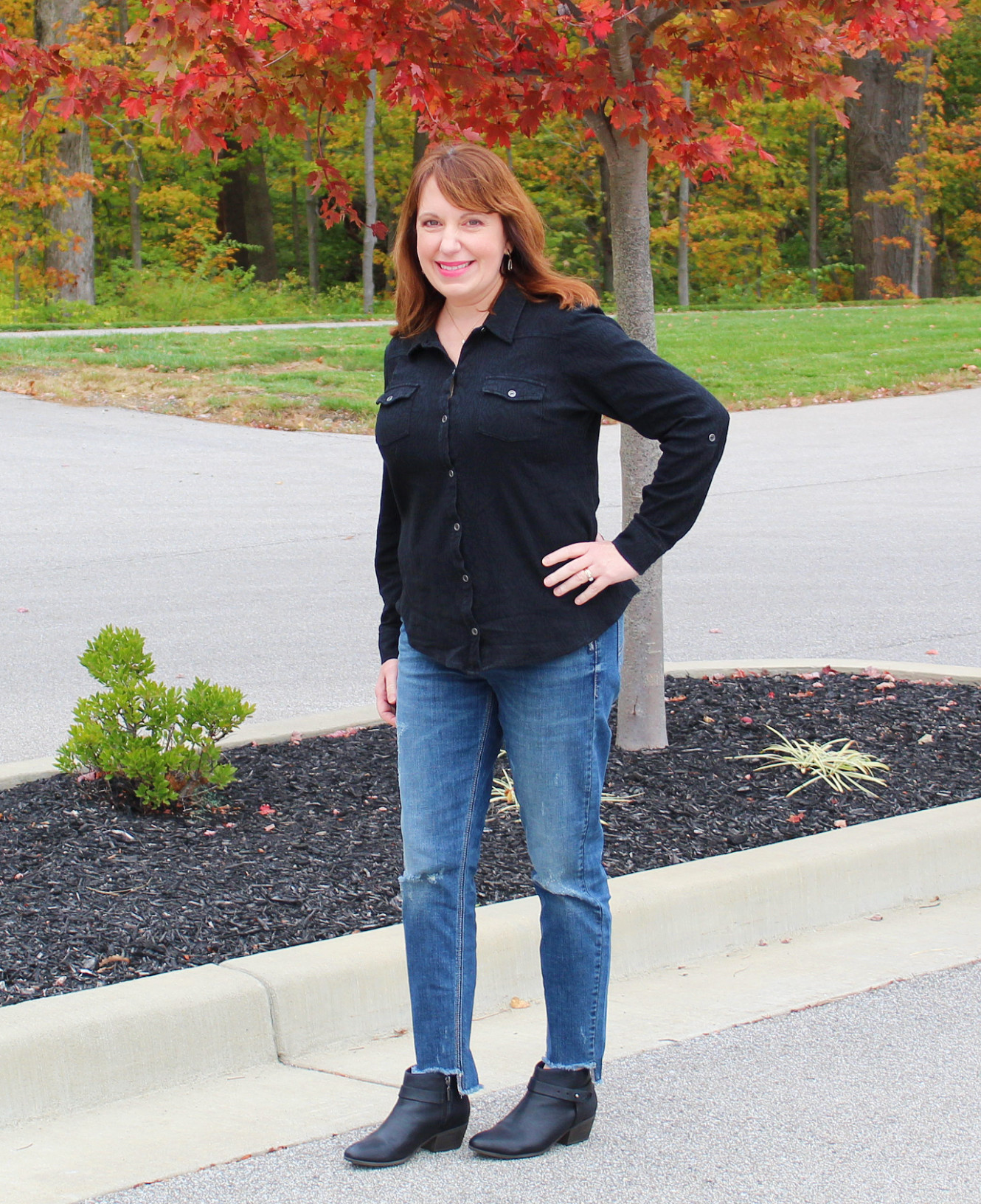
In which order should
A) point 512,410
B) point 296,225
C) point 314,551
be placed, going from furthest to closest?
1. point 296,225
2. point 314,551
3. point 512,410

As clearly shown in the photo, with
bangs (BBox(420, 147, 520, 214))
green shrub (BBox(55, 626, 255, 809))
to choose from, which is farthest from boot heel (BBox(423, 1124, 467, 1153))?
green shrub (BBox(55, 626, 255, 809))

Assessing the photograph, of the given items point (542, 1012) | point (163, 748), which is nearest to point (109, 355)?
point (163, 748)

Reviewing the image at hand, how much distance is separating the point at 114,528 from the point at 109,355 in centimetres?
821

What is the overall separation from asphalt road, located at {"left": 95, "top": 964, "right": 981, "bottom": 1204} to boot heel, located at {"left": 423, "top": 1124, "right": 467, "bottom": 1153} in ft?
0.06

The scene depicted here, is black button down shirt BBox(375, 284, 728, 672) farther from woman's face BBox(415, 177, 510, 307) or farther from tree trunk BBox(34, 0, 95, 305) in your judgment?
tree trunk BBox(34, 0, 95, 305)

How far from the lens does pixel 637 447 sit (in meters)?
5.32

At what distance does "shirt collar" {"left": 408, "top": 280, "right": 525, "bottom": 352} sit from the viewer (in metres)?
2.88

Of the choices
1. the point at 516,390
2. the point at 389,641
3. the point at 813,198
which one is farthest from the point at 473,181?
the point at 813,198

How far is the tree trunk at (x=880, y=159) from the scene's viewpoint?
34.6 metres

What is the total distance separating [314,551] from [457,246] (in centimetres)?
785

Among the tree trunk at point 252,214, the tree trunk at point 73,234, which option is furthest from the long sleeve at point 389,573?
the tree trunk at point 252,214

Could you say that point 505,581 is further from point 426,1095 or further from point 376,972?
point 376,972

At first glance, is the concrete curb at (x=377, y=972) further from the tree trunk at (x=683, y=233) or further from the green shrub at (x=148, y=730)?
the tree trunk at (x=683, y=233)

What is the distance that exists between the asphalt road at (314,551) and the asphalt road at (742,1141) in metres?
3.38
